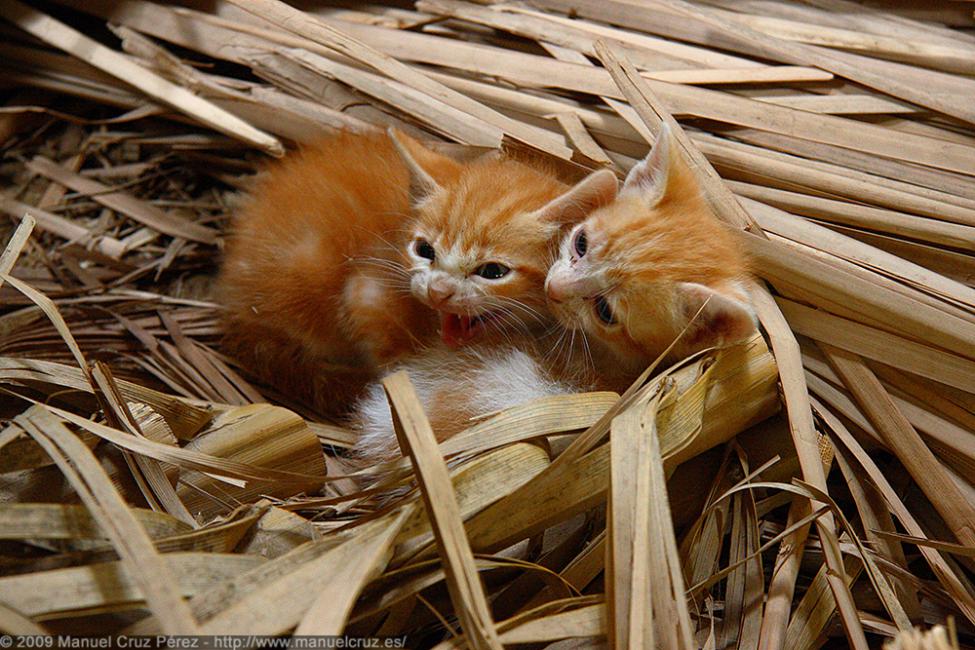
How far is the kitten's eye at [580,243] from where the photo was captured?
2252mm

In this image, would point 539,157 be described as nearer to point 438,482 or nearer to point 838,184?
point 838,184

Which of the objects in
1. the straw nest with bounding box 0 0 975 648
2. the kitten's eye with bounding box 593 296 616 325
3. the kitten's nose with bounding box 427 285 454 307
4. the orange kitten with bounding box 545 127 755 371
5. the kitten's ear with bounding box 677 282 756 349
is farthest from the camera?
the kitten's nose with bounding box 427 285 454 307

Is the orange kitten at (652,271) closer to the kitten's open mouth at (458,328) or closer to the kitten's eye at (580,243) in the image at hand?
the kitten's eye at (580,243)

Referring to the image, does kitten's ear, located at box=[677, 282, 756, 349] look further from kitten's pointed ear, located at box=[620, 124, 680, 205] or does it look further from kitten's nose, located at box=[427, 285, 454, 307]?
kitten's nose, located at box=[427, 285, 454, 307]

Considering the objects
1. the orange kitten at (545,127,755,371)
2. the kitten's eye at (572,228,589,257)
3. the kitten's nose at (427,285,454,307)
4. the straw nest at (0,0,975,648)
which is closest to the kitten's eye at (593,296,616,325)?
the orange kitten at (545,127,755,371)

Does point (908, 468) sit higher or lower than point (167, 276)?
higher

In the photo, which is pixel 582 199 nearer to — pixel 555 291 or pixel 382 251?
pixel 555 291

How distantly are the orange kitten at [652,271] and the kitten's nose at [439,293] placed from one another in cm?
30

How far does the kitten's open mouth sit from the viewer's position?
258 centimetres

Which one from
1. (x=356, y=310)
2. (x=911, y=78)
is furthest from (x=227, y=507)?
(x=911, y=78)

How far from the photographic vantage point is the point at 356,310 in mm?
2705

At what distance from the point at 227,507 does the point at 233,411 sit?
0.27 metres

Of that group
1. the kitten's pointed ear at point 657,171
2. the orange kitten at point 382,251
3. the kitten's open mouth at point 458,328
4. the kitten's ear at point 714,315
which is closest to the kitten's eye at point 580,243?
the orange kitten at point 382,251

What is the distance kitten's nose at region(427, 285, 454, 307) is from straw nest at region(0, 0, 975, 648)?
55 cm
